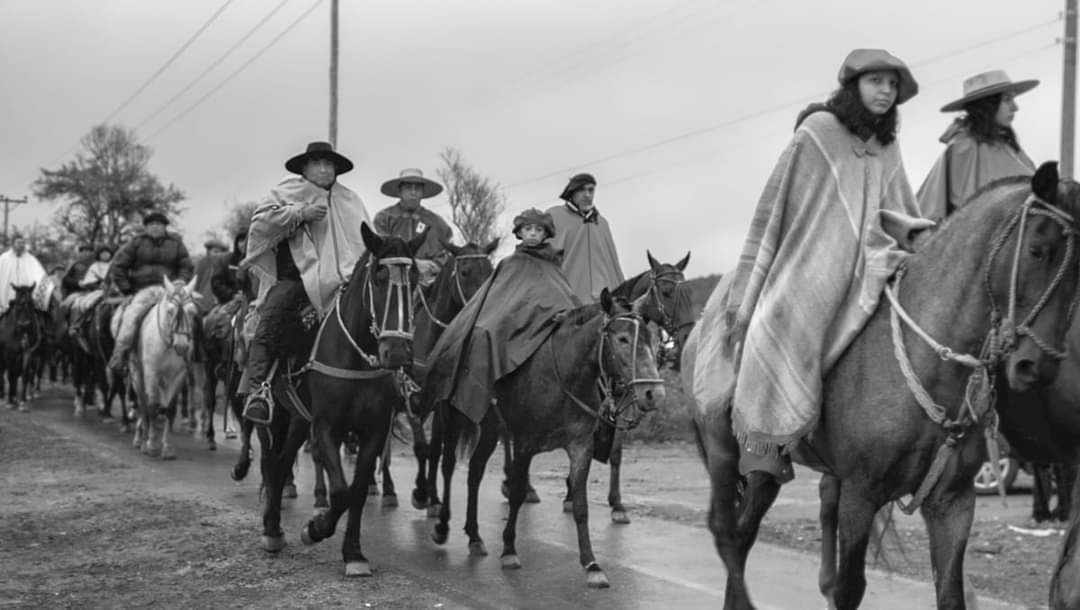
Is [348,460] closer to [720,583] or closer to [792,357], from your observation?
[720,583]

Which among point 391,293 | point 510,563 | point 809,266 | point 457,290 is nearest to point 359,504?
point 510,563

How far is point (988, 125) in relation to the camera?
7.80m

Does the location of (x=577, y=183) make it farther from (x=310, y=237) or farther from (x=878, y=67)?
(x=878, y=67)

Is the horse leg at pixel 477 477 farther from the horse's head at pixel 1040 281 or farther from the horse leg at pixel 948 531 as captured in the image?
the horse's head at pixel 1040 281

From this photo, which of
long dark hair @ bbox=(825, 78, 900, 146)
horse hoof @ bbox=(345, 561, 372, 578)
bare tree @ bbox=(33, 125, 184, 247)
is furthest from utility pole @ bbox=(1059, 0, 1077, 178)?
bare tree @ bbox=(33, 125, 184, 247)

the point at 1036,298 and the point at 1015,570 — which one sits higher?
the point at 1036,298

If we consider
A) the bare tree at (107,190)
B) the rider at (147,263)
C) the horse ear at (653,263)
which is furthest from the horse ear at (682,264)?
the bare tree at (107,190)

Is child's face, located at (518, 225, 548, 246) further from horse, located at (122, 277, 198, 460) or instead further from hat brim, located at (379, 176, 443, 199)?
horse, located at (122, 277, 198, 460)

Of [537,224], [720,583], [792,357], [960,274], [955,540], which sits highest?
[537,224]

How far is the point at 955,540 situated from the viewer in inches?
224

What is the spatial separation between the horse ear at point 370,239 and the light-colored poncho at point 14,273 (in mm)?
17489

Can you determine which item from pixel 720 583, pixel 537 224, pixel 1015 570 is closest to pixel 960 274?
pixel 720 583

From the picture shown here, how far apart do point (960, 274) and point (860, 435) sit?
2.72 ft

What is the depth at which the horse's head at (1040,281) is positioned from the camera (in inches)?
196
